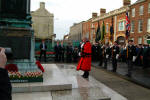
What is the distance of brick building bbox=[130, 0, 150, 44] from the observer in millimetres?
27438

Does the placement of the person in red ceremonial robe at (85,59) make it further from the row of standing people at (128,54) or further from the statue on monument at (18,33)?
the row of standing people at (128,54)

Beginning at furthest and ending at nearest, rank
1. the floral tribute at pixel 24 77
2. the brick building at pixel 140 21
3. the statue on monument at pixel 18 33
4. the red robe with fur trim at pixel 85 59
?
the brick building at pixel 140 21, the red robe with fur trim at pixel 85 59, the statue on monument at pixel 18 33, the floral tribute at pixel 24 77

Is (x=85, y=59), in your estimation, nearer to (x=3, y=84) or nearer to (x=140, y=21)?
(x=3, y=84)

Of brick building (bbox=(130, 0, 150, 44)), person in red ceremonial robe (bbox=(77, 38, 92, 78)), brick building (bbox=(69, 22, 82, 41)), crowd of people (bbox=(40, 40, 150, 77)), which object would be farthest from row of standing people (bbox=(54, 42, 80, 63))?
brick building (bbox=(69, 22, 82, 41))

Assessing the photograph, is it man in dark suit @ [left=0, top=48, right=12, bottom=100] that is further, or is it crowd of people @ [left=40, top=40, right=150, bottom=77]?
crowd of people @ [left=40, top=40, right=150, bottom=77]

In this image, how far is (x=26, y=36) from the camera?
20.8ft

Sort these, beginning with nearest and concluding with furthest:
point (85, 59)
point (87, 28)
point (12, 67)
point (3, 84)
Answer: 1. point (3, 84)
2. point (12, 67)
3. point (85, 59)
4. point (87, 28)

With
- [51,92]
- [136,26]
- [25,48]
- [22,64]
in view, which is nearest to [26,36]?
[25,48]

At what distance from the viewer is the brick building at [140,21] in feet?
90.0

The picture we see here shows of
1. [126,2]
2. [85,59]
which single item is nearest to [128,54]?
[85,59]

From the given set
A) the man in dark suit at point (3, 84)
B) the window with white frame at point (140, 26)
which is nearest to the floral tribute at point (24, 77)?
the man in dark suit at point (3, 84)

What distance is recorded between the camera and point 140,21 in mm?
29047

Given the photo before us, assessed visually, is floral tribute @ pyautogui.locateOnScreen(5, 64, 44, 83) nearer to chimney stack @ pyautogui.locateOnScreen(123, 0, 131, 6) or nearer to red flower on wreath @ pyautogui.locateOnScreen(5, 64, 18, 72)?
red flower on wreath @ pyautogui.locateOnScreen(5, 64, 18, 72)

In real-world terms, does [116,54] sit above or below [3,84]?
below
